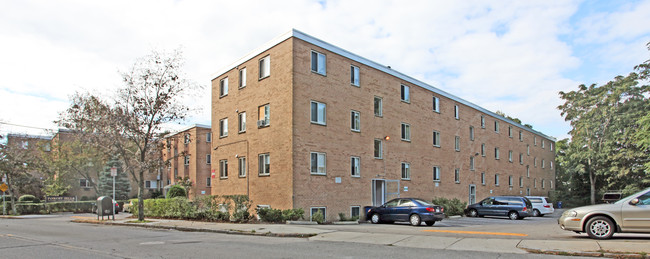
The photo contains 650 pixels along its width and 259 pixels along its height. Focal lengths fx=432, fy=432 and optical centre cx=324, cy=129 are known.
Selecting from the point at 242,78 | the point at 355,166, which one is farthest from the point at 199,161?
the point at 355,166

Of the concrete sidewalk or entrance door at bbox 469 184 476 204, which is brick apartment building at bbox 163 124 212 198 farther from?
the concrete sidewalk

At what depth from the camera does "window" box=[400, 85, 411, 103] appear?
2805 cm

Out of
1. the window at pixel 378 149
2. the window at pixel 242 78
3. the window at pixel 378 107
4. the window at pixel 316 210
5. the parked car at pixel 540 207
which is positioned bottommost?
the parked car at pixel 540 207

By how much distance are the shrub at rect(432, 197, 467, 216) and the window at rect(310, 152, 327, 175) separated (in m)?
8.87

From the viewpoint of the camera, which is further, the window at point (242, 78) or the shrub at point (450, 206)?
the shrub at point (450, 206)

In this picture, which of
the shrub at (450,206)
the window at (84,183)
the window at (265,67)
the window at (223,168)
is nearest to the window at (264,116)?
the window at (265,67)

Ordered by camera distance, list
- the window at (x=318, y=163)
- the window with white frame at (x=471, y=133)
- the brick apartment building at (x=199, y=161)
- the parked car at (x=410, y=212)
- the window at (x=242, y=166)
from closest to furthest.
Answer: the parked car at (x=410, y=212)
the window at (x=318, y=163)
the window at (x=242, y=166)
the window with white frame at (x=471, y=133)
the brick apartment building at (x=199, y=161)

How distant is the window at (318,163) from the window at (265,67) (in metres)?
4.89

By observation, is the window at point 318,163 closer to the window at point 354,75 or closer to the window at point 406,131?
the window at point 354,75

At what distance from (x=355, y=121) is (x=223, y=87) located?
8583 millimetres

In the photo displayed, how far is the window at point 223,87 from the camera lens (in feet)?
85.8

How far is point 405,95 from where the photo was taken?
28.3 m

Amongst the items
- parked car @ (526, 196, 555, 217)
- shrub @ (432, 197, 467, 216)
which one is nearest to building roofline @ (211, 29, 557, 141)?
shrub @ (432, 197, 467, 216)

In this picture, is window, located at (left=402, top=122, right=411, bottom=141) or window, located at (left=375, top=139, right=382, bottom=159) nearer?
window, located at (left=375, top=139, right=382, bottom=159)
